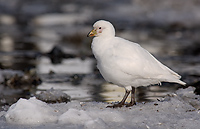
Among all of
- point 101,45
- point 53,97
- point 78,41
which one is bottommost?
point 53,97

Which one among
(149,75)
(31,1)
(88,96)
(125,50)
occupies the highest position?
(31,1)

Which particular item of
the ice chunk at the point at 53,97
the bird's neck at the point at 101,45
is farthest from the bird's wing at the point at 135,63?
the ice chunk at the point at 53,97

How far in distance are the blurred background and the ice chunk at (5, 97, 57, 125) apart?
4.20 ft

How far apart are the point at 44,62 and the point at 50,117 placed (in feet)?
18.0

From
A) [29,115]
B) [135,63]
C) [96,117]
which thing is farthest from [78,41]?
[29,115]

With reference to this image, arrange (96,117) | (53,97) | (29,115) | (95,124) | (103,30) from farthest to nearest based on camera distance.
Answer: (53,97) < (103,30) < (96,117) < (29,115) < (95,124)

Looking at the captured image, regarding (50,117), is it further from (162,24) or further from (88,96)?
(162,24)

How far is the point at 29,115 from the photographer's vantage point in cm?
453

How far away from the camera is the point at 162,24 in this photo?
19141 mm

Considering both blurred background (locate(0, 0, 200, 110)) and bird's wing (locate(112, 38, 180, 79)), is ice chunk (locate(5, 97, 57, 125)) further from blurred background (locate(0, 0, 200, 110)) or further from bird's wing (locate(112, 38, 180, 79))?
blurred background (locate(0, 0, 200, 110))

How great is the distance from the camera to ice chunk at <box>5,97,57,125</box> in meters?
4.50

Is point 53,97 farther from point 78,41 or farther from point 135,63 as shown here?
point 78,41

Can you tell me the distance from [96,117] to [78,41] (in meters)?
9.69

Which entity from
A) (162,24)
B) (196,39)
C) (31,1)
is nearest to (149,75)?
(196,39)
